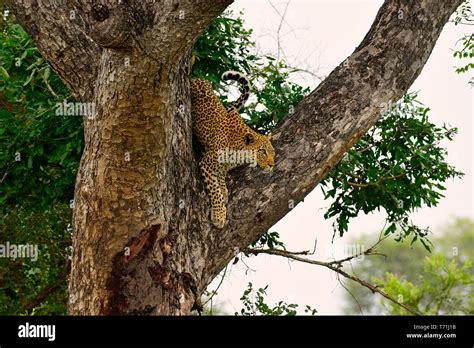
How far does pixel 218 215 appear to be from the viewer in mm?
5328

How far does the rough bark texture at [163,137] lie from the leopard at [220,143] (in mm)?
77

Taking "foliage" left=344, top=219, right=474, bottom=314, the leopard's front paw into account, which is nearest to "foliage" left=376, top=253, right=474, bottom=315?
"foliage" left=344, top=219, right=474, bottom=314

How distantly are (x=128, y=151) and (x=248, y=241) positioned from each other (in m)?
1.23

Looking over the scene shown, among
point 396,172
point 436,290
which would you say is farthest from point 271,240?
point 436,290

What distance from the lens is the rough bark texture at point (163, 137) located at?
442cm

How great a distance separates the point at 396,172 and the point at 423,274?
15862 millimetres

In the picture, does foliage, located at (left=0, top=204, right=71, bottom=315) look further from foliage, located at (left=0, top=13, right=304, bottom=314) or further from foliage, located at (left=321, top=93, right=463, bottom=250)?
foliage, located at (left=321, top=93, right=463, bottom=250)

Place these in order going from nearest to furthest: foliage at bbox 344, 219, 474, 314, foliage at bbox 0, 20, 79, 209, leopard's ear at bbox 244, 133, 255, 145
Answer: leopard's ear at bbox 244, 133, 255, 145
foliage at bbox 0, 20, 79, 209
foliage at bbox 344, 219, 474, 314

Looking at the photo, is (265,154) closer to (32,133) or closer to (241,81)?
(241,81)

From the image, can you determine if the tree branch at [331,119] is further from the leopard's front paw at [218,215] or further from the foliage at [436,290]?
the foliage at [436,290]

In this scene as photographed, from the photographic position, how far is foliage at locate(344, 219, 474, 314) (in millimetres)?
15391

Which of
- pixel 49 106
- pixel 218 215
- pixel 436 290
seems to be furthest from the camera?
pixel 436 290

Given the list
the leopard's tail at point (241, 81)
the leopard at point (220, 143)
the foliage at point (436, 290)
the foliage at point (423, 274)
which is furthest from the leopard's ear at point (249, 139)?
the foliage at point (423, 274)
